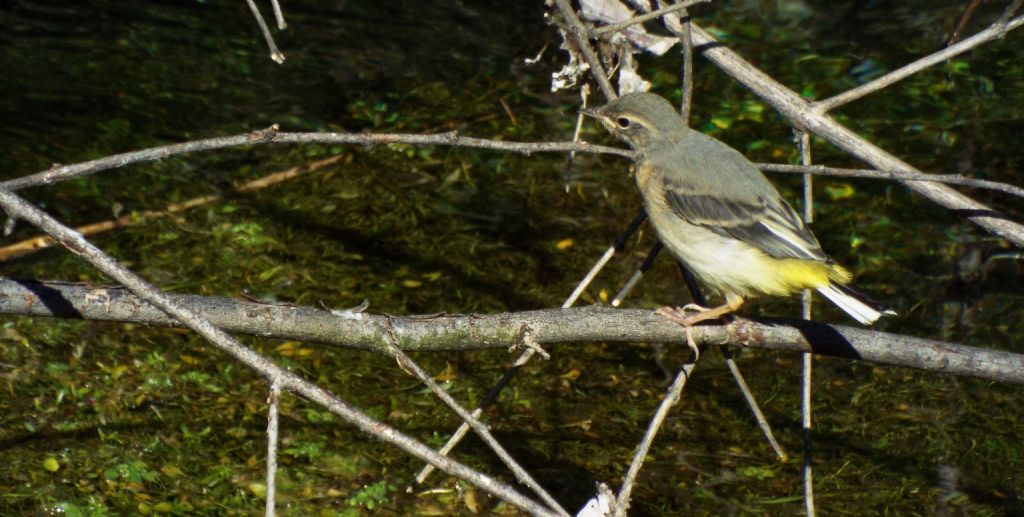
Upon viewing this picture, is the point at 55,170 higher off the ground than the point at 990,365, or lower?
higher

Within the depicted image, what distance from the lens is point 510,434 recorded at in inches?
197

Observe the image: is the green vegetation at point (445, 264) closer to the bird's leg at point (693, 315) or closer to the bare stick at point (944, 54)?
the bird's leg at point (693, 315)

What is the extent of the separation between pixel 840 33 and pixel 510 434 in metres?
5.52

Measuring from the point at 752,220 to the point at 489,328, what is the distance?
144 cm

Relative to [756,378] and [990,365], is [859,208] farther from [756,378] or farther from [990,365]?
[990,365]

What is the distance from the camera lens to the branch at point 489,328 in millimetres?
3273

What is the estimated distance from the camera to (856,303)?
405 cm

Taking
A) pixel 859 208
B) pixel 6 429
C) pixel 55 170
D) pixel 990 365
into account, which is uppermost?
pixel 55 170

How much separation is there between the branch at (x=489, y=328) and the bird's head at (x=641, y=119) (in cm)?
108

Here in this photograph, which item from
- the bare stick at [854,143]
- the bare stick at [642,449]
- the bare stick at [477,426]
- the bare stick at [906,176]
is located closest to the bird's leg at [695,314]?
the bare stick at [642,449]

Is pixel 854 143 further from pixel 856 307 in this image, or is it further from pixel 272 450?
pixel 272 450

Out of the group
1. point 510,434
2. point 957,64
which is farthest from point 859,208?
point 510,434

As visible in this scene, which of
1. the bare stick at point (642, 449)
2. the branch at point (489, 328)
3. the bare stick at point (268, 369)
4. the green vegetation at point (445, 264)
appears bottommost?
the green vegetation at point (445, 264)

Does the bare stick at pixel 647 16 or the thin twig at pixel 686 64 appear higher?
the bare stick at pixel 647 16
